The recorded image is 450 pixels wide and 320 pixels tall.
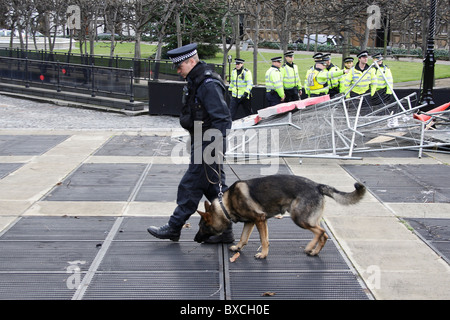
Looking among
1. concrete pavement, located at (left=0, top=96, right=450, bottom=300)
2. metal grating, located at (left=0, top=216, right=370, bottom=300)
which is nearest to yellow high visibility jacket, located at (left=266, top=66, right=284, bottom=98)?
concrete pavement, located at (left=0, top=96, right=450, bottom=300)

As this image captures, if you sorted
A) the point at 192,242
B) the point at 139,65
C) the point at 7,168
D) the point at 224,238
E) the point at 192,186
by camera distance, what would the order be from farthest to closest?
the point at 139,65
the point at 7,168
the point at 192,242
the point at 224,238
the point at 192,186

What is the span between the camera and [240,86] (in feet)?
48.1

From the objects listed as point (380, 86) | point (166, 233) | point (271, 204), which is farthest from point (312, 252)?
point (380, 86)

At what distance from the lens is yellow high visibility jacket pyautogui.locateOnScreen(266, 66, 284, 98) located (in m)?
13.6

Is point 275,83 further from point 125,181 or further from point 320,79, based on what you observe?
point 125,181

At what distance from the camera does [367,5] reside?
19.4m

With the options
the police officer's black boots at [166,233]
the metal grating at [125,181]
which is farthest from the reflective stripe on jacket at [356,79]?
the police officer's black boots at [166,233]

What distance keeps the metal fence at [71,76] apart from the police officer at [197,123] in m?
11.9

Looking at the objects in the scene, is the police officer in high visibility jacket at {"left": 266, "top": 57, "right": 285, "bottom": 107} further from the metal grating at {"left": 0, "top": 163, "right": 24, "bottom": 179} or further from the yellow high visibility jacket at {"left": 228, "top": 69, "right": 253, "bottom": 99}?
the metal grating at {"left": 0, "top": 163, "right": 24, "bottom": 179}

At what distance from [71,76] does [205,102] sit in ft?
48.5

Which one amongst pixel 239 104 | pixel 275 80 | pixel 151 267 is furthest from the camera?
pixel 239 104

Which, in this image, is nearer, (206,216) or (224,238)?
(206,216)

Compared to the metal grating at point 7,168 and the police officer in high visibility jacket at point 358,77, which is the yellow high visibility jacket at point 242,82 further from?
the metal grating at point 7,168
